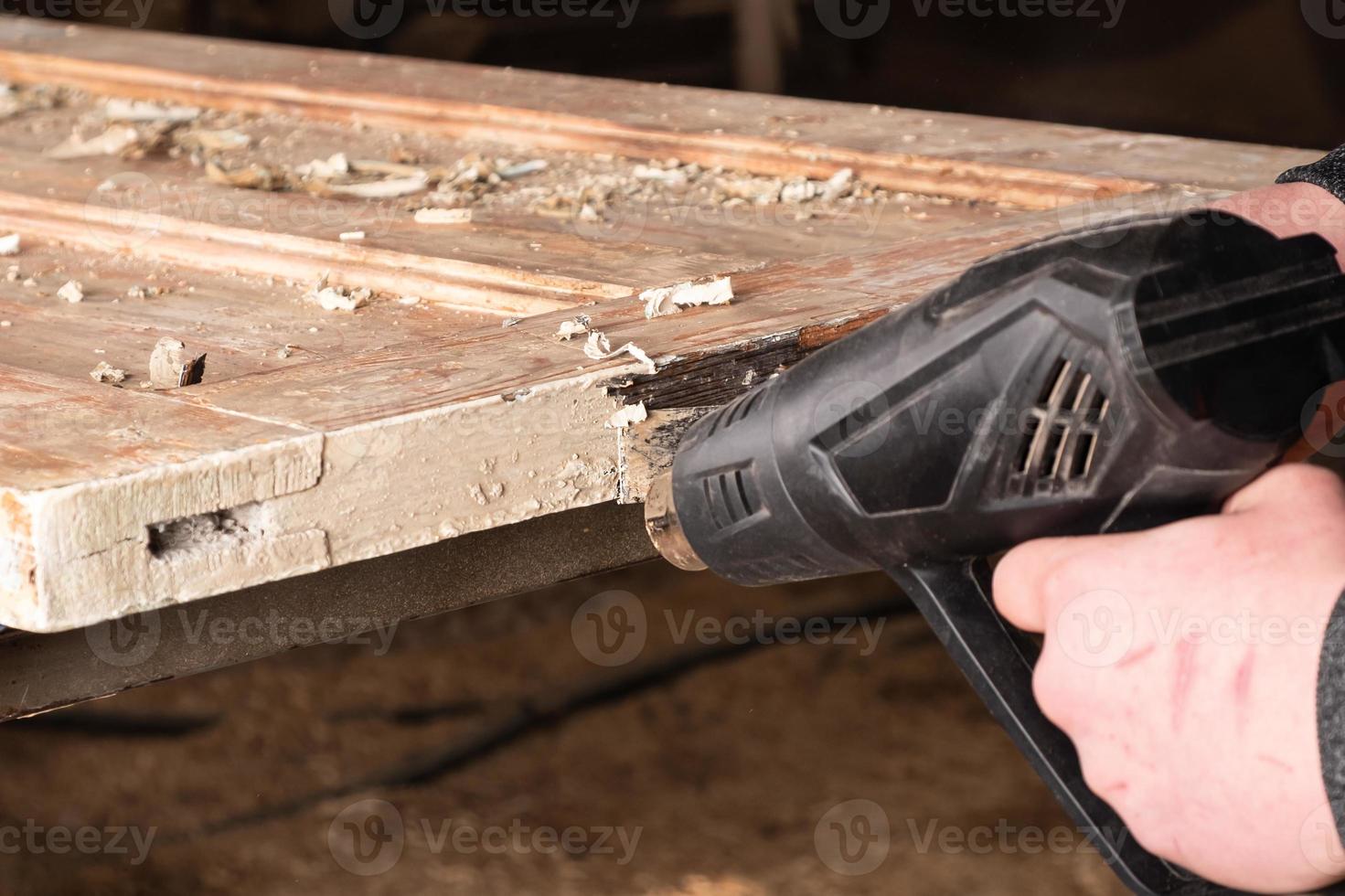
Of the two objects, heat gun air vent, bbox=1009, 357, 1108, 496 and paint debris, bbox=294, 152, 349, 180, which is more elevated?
heat gun air vent, bbox=1009, 357, 1108, 496

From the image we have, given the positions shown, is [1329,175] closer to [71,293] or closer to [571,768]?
[71,293]

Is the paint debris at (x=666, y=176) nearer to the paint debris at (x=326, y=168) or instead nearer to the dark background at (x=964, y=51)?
the paint debris at (x=326, y=168)

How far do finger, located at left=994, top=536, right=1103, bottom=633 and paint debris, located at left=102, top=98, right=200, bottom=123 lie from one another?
154 centimetres

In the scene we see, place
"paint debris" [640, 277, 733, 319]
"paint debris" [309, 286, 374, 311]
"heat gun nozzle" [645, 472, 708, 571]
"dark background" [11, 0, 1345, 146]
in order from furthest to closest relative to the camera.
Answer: "dark background" [11, 0, 1345, 146] → "paint debris" [309, 286, 374, 311] → "paint debris" [640, 277, 733, 319] → "heat gun nozzle" [645, 472, 708, 571]

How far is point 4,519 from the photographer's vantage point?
0.81 metres

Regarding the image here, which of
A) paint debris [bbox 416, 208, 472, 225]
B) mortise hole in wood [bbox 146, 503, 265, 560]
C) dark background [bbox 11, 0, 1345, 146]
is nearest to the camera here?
mortise hole in wood [bbox 146, 503, 265, 560]

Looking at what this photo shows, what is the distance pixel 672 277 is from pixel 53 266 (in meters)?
0.62

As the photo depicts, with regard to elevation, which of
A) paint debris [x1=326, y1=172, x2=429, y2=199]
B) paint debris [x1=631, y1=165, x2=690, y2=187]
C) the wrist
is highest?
the wrist

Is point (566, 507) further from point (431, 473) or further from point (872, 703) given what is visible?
point (872, 703)

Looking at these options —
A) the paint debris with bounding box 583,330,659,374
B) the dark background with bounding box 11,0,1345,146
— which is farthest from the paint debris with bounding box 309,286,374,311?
the dark background with bounding box 11,0,1345,146

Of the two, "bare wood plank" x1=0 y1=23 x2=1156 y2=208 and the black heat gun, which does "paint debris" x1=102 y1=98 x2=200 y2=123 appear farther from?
the black heat gun

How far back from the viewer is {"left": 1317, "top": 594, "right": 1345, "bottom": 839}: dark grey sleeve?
631mm

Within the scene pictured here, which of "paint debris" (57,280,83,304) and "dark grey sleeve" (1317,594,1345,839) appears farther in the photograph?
"paint debris" (57,280,83,304)

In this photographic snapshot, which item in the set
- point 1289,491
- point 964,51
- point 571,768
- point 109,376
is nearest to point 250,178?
point 109,376
